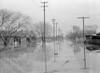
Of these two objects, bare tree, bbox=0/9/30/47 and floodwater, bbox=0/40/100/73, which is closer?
floodwater, bbox=0/40/100/73

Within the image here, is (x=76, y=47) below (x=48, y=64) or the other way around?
below

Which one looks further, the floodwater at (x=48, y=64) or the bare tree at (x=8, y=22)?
the bare tree at (x=8, y=22)

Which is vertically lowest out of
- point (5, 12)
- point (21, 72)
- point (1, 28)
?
point (21, 72)

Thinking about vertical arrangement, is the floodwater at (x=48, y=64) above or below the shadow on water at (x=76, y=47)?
above

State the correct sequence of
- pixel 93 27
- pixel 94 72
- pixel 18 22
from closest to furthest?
pixel 94 72, pixel 18 22, pixel 93 27

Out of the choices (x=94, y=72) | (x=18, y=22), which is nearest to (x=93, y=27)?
(x=18, y=22)

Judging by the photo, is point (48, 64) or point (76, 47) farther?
point (76, 47)

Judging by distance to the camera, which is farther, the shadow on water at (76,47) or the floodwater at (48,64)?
the shadow on water at (76,47)

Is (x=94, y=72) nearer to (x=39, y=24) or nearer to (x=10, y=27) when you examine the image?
(x=10, y=27)

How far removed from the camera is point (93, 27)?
410 ft

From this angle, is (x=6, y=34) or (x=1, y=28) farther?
(x=6, y=34)

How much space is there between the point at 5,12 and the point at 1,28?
11.1ft

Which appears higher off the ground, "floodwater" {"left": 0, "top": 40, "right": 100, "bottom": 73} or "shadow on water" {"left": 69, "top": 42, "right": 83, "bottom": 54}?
"floodwater" {"left": 0, "top": 40, "right": 100, "bottom": 73}

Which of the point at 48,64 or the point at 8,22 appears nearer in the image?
the point at 48,64
